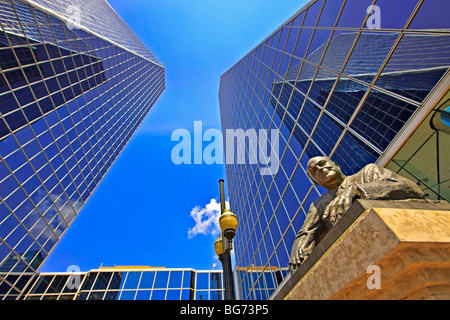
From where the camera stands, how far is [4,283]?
72.1ft

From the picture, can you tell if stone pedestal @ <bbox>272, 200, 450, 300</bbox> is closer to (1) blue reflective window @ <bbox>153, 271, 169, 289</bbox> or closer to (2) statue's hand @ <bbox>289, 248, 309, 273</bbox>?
(2) statue's hand @ <bbox>289, 248, 309, 273</bbox>

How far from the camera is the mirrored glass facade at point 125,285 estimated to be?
96.8ft

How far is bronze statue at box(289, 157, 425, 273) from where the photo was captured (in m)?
3.20

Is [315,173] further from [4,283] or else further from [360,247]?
[4,283]

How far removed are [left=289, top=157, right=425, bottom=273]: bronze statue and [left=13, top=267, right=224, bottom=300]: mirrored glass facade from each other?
103 feet

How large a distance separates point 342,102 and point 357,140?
2026 mm

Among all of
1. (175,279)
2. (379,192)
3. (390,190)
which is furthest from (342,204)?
(175,279)

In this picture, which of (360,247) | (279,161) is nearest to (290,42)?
(279,161)

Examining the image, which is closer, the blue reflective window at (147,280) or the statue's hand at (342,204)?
the statue's hand at (342,204)

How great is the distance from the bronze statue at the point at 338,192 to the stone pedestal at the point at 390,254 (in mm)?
407
